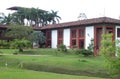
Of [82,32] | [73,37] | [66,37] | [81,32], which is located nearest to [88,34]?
[82,32]

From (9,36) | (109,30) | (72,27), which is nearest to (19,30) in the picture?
(9,36)

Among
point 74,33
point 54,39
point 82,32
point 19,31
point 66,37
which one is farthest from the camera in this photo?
point 54,39

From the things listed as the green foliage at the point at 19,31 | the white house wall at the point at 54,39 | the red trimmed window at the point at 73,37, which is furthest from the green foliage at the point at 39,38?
the red trimmed window at the point at 73,37

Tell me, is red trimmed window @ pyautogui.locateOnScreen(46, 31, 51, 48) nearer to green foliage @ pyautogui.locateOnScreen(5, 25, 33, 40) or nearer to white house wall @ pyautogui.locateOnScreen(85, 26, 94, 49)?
green foliage @ pyautogui.locateOnScreen(5, 25, 33, 40)

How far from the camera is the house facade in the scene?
139 ft

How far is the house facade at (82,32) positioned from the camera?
4222 cm

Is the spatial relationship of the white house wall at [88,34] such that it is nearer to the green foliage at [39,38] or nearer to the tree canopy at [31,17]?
the green foliage at [39,38]

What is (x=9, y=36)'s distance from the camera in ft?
164

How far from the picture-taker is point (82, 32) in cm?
4641

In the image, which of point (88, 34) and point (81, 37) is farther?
point (81, 37)

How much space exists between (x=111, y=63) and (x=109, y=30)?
861 inches

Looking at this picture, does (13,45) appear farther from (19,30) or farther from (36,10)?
(36,10)

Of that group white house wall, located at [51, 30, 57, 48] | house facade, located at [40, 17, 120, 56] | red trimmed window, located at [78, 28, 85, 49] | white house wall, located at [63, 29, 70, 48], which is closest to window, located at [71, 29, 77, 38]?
Result: house facade, located at [40, 17, 120, 56]

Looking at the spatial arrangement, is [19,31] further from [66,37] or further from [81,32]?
[81,32]
